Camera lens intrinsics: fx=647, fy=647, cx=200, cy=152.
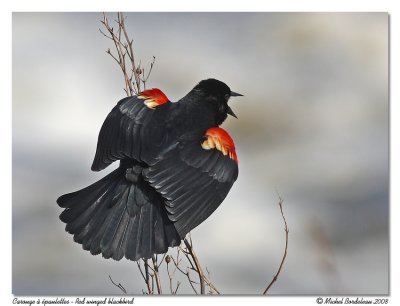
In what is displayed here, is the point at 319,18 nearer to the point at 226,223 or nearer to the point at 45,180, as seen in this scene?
the point at 226,223

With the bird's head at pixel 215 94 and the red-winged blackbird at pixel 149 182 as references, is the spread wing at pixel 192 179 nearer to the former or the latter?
the red-winged blackbird at pixel 149 182

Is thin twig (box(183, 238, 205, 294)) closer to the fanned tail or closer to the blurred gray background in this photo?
the fanned tail

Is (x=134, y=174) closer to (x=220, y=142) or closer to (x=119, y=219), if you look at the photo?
(x=119, y=219)

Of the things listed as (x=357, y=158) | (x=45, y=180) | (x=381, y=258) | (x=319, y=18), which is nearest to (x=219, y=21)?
(x=319, y=18)

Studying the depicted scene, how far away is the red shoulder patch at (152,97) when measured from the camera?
3.41m

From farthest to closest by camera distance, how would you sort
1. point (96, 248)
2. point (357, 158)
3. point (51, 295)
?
point (357, 158), point (51, 295), point (96, 248)

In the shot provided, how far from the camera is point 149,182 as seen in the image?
310 centimetres

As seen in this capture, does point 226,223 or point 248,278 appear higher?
point 226,223

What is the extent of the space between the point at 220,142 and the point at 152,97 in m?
0.44

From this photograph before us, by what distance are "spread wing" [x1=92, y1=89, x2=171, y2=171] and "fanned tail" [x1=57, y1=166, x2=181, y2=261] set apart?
127 mm

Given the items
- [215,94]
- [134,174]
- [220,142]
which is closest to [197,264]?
[134,174]

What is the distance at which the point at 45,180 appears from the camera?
11.5ft

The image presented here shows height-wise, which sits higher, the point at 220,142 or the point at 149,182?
the point at 220,142

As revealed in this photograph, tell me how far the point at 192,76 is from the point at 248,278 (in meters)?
1.19
